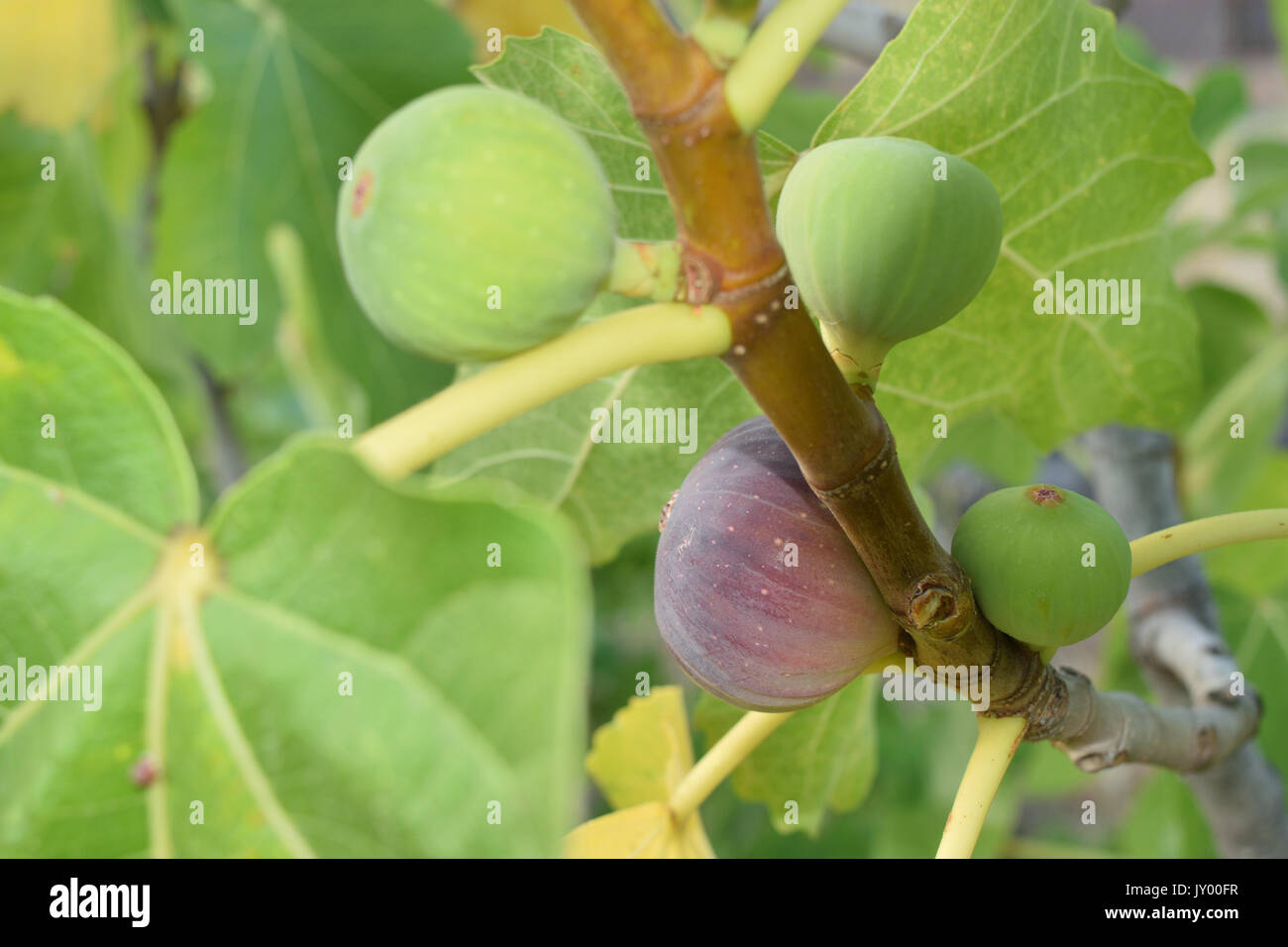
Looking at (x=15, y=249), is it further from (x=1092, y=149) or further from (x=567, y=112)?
(x=1092, y=149)

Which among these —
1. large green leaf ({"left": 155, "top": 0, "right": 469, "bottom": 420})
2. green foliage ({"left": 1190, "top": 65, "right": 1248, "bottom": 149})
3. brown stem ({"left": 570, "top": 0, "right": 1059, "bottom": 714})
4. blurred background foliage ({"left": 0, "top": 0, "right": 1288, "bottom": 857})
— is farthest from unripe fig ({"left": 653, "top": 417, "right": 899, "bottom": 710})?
green foliage ({"left": 1190, "top": 65, "right": 1248, "bottom": 149})

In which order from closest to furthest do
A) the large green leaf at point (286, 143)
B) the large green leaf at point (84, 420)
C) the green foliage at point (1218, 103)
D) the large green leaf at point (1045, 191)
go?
the large green leaf at point (84, 420) < the large green leaf at point (1045, 191) < the large green leaf at point (286, 143) < the green foliage at point (1218, 103)

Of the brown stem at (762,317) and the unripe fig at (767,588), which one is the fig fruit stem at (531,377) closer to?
the brown stem at (762,317)

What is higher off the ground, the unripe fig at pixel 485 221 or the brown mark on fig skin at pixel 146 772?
the unripe fig at pixel 485 221

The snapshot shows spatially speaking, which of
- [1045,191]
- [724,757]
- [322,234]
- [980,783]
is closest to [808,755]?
[724,757]

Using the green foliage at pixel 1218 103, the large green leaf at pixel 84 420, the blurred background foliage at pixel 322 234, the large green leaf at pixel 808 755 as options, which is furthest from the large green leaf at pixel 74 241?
the green foliage at pixel 1218 103

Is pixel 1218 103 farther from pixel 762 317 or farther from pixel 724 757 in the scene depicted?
pixel 762 317
